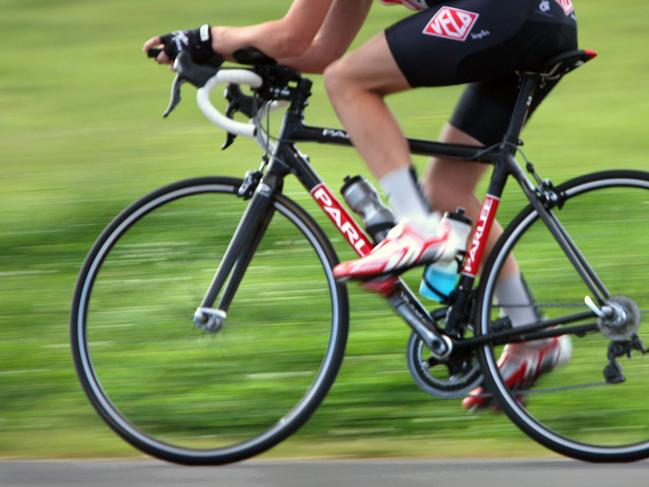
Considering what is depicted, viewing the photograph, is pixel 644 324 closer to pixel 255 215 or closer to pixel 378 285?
pixel 378 285

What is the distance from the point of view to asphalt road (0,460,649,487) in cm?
463

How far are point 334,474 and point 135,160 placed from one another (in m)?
4.48

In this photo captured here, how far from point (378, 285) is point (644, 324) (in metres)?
0.85

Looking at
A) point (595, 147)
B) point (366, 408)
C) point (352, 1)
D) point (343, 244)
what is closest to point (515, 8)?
point (352, 1)

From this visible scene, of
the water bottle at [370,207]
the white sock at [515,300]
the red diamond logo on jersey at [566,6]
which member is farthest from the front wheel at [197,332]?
the red diamond logo on jersey at [566,6]

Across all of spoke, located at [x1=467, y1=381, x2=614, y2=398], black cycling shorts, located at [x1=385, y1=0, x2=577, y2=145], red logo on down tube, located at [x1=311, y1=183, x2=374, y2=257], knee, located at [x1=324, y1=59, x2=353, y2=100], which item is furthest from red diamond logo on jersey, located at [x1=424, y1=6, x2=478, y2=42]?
spoke, located at [x1=467, y1=381, x2=614, y2=398]

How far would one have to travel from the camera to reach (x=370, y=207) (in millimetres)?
4750

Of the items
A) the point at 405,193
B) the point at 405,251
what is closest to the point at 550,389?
the point at 405,251

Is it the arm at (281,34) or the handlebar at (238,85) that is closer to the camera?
the arm at (281,34)

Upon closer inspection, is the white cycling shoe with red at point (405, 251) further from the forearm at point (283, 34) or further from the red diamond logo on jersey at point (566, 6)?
the red diamond logo on jersey at point (566, 6)

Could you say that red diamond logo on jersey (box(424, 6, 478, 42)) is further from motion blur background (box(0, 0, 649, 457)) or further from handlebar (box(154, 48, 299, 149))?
motion blur background (box(0, 0, 649, 457))

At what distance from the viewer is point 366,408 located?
5355 millimetres

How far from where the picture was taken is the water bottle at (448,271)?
4.76 metres

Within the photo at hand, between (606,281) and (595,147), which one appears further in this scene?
(595,147)
